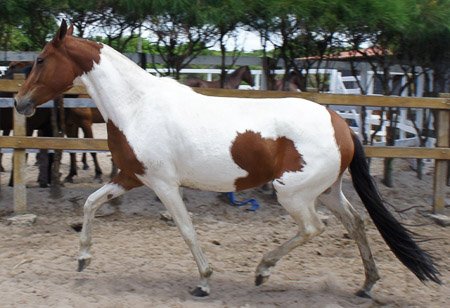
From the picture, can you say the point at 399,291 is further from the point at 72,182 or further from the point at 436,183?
the point at 72,182

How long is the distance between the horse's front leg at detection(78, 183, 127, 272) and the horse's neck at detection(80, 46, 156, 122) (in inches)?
21.2

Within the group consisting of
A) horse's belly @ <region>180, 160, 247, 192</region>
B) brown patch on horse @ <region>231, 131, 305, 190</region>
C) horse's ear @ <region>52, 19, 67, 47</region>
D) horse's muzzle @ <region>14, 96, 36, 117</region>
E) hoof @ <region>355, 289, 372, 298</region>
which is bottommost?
hoof @ <region>355, 289, 372, 298</region>

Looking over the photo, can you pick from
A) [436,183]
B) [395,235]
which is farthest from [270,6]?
[395,235]

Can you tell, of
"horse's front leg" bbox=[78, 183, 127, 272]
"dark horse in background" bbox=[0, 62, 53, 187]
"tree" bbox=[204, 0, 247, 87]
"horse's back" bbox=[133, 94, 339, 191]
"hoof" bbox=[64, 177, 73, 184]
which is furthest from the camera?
"hoof" bbox=[64, 177, 73, 184]

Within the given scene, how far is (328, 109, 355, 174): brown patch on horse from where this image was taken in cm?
466

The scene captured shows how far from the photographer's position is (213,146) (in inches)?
184

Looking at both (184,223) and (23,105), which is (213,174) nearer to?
(184,223)

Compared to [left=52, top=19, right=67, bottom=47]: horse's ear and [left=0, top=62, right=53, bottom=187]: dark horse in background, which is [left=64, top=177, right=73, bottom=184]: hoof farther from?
[left=52, top=19, right=67, bottom=47]: horse's ear

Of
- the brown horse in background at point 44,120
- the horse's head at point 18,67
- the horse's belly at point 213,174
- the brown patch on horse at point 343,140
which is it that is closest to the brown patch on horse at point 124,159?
the horse's belly at point 213,174

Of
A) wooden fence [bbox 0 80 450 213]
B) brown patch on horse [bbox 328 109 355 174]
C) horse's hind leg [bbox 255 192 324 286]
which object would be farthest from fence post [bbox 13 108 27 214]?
brown patch on horse [bbox 328 109 355 174]

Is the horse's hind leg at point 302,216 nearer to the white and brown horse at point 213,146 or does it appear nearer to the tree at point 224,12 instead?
the white and brown horse at point 213,146

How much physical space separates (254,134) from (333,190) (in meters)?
0.81

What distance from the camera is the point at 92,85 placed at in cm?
497

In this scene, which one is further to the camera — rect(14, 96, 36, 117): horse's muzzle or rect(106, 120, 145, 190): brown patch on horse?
rect(14, 96, 36, 117): horse's muzzle
